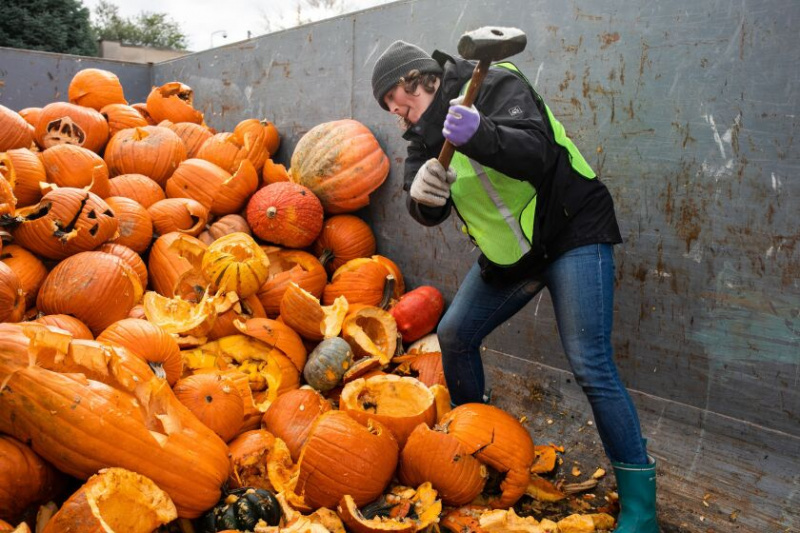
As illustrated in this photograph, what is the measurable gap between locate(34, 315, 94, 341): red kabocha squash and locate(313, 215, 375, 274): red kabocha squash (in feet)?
6.53

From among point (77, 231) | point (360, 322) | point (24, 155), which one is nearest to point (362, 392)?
point (360, 322)

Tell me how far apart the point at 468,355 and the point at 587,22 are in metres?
2.08

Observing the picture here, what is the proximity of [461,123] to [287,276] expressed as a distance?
2735 millimetres

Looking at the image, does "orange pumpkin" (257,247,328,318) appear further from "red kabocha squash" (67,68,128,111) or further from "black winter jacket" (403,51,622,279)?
"red kabocha squash" (67,68,128,111)

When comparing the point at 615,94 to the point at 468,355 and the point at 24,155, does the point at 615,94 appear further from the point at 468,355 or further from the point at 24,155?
the point at 24,155

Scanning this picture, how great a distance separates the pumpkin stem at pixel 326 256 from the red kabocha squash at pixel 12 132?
2570mm

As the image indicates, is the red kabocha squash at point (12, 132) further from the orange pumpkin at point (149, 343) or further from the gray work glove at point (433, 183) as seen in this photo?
the gray work glove at point (433, 183)

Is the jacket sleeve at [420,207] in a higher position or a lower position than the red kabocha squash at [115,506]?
higher

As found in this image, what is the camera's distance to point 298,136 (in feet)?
20.5

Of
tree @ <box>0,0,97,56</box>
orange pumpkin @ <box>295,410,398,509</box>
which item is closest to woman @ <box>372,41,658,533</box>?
orange pumpkin @ <box>295,410,398,509</box>

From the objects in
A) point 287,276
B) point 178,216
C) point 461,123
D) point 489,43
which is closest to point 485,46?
point 489,43

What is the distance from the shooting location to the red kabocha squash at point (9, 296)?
3223 mm

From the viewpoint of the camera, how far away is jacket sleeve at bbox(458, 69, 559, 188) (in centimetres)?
232

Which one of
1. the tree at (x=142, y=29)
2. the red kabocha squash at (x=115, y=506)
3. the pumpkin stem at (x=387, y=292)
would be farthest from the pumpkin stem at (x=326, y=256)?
the tree at (x=142, y=29)
